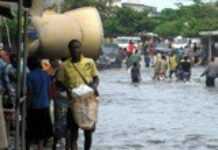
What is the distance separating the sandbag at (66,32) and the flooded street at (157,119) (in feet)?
5.33

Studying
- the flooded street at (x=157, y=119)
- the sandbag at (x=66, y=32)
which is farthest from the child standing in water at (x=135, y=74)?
the sandbag at (x=66, y=32)

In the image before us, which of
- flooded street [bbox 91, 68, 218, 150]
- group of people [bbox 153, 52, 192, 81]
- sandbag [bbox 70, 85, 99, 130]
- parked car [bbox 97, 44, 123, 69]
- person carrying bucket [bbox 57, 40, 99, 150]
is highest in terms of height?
person carrying bucket [bbox 57, 40, 99, 150]

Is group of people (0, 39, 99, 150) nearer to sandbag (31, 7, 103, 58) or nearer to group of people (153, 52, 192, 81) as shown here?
sandbag (31, 7, 103, 58)

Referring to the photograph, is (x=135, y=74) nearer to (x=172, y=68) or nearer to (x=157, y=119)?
(x=172, y=68)

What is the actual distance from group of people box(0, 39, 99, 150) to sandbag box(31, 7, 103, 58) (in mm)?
1817

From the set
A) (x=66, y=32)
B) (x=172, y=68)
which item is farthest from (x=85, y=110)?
(x=172, y=68)

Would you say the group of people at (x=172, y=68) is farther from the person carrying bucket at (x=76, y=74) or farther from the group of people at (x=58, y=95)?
the person carrying bucket at (x=76, y=74)

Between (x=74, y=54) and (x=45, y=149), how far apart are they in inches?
91.8

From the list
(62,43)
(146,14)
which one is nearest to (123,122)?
(62,43)

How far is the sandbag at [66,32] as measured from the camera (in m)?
13.6

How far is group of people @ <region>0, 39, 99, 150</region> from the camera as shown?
11.2 metres

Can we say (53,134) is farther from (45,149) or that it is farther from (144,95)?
(144,95)

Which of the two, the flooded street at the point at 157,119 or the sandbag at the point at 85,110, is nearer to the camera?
the sandbag at the point at 85,110

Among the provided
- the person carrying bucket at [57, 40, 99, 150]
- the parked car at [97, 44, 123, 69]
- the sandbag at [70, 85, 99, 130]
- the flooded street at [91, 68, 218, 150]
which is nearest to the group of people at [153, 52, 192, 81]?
the flooded street at [91, 68, 218, 150]
